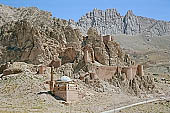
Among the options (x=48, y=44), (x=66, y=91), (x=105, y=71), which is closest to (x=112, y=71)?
(x=105, y=71)

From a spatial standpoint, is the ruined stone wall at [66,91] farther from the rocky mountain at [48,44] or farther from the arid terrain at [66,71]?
the rocky mountain at [48,44]

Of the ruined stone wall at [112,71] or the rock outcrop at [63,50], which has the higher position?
the rock outcrop at [63,50]

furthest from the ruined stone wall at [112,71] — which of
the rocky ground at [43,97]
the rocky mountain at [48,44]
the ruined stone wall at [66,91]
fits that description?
the ruined stone wall at [66,91]

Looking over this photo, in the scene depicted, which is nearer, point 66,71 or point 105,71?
point 105,71

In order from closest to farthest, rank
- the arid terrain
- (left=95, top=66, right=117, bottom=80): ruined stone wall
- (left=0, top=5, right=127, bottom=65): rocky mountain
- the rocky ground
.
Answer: the rocky ground
the arid terrain
(left=95, top=66, right=117, bottom=80): ruined stone wall
(left=0, top=5, right=127, bottom=65): rocky mountain

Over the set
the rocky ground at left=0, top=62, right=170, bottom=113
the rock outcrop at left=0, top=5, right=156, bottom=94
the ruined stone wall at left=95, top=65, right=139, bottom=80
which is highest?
the rock outcrop at left=0, top=5, right=156, bottom=94

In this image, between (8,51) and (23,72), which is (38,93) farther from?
(8,51)

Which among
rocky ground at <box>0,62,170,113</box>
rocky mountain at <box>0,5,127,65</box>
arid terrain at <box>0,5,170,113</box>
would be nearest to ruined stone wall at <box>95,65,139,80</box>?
arid terrain at <box>0,5,170,113</box>

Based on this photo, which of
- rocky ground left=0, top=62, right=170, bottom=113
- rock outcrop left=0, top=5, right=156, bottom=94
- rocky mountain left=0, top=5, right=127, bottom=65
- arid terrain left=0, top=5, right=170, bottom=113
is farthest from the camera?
rocky mountain left=0, top=5, right=127, bottom=65

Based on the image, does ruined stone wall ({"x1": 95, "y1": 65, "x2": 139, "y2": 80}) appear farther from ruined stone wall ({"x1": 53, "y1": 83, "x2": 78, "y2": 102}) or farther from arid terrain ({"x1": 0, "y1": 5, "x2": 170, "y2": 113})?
ruined stone wall ({"x1": 53, "y1": 83, "x2": 78, "y2": 102})

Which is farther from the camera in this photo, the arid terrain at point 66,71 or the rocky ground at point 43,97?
the arid terrain at point 66,71

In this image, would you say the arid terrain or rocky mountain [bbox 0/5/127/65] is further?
rocky mountain [bbox 0/5/127/65]

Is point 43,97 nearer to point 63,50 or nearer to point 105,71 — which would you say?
point 105,71

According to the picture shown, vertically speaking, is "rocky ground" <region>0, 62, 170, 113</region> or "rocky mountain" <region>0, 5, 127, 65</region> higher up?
"rocky mountain" <region>0, 5, 127, 65</region>
